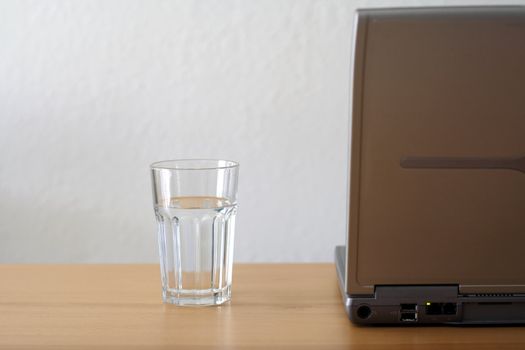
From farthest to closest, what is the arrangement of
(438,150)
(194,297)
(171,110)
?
1. (171,110)
2. (194,297)
3. (438,150)

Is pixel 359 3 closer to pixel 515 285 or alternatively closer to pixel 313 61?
pixel 313 61

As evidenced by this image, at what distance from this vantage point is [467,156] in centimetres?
74

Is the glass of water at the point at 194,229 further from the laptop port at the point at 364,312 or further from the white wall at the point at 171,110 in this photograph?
the white wall at the point at 171,110

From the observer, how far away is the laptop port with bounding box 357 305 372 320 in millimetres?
772

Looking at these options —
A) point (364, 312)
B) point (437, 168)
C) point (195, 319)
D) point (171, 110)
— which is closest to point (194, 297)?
point (195, 319)

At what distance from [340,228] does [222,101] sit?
657 mm

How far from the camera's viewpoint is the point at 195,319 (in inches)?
31.3

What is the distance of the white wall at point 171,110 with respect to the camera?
2906 mm

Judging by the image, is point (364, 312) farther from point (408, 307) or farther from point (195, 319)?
point (195, 319)

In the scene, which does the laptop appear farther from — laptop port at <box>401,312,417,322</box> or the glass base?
the glass base

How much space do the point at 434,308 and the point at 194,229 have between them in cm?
26

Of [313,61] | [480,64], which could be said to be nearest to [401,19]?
[480,64]

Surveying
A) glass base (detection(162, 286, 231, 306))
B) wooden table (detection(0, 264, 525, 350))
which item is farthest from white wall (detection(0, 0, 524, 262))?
glass base (detection(162, 286, 231, 306))

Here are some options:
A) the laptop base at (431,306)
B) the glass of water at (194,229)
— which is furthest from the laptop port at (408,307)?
the glass of water at (194,229)
